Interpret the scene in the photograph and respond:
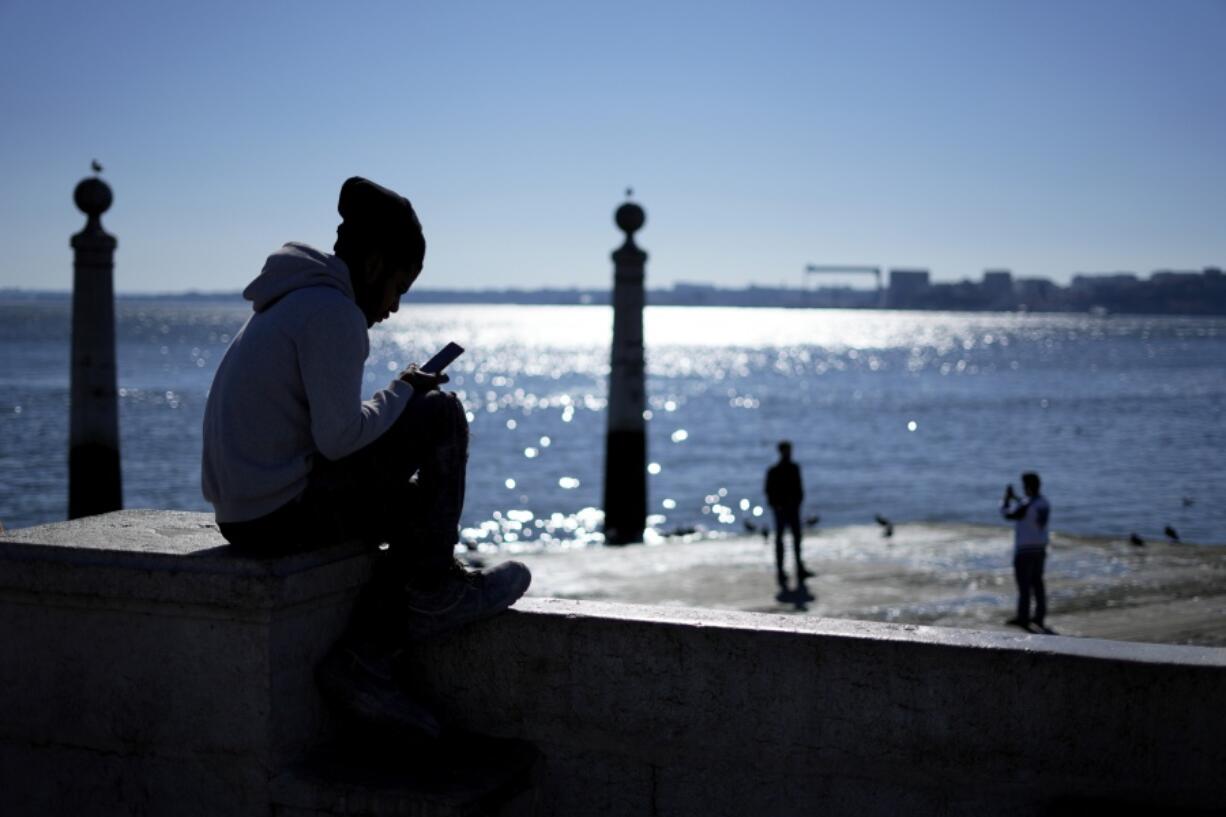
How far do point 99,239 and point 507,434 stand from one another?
37.9 m

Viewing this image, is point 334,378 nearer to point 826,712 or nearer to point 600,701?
point 600,701

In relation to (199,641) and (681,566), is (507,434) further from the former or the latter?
(199,641)

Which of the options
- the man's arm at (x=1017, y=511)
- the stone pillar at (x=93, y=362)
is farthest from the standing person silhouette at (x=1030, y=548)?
the stone pillar at (x=93, y=362)

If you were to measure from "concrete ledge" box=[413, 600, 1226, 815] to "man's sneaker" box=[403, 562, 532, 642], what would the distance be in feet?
0.34

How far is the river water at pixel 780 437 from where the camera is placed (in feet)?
109

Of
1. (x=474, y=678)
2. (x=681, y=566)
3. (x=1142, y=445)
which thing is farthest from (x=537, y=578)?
(x=1142, y=445)

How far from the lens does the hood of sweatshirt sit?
11.5ft

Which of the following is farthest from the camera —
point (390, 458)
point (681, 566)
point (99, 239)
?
point (99, 239)

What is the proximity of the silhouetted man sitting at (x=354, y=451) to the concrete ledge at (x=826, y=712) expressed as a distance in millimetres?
257

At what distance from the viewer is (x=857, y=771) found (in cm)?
348

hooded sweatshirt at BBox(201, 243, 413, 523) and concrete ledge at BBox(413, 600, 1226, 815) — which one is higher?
hooded sweatshirt at BBox(201, 243, 413, 523)

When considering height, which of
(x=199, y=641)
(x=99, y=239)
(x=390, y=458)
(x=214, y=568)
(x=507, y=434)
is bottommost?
(x=507, y=434)

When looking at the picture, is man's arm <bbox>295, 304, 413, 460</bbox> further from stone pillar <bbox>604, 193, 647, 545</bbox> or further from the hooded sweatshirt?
stone pillar <bbox>604, 193, 647, 545</bbox>

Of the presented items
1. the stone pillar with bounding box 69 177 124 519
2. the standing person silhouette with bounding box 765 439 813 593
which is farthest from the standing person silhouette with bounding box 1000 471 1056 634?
the stone pillar with bounding box 69 177 124 519
